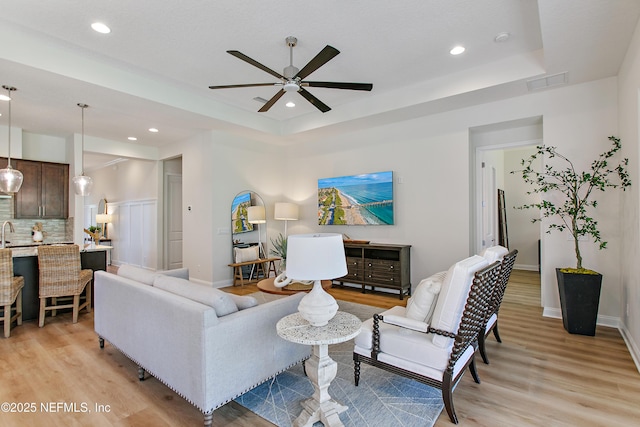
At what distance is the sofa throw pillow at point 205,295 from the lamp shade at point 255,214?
381 centimetres

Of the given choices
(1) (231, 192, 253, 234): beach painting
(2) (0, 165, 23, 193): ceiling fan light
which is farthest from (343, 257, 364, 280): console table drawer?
(2) (0, 165, 23, 193): ceiling fan light

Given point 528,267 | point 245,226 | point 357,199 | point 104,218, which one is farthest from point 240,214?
point 528,267

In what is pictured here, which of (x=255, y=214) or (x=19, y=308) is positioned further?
(x=255, y=214)

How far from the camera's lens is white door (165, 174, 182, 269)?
7.49 m

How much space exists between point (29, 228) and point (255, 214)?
172 inches

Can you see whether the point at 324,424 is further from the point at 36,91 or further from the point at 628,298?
the point at 36,91

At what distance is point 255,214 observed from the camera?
20.7 ft

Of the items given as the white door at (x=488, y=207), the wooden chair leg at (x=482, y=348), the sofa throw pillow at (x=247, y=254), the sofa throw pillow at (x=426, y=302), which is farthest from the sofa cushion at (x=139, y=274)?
the white door at (x=488, y=207)

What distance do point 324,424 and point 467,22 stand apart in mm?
3634

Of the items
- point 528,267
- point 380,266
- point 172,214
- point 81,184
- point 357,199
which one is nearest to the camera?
point 81,184

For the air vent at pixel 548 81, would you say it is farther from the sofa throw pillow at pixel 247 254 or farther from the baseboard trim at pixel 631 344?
the sofa throw pillow at pixel 247 254

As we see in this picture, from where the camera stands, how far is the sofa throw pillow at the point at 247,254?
604cm

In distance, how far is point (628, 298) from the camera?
3170mm

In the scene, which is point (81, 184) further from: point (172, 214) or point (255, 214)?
point (172, 214)
